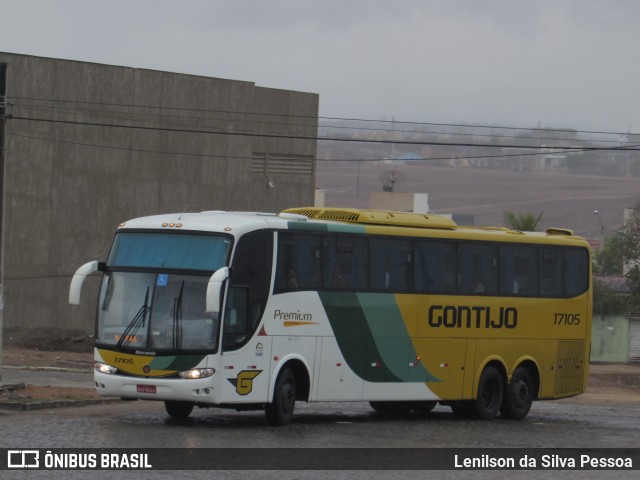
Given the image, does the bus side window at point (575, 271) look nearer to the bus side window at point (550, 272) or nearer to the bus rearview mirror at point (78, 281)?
the bus side window at point (550, 272)

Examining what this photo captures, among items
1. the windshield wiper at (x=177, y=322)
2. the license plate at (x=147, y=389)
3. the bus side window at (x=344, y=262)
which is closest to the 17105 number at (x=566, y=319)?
the bus side window at (x=344, y=262)

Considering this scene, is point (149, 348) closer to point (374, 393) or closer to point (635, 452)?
point (374, 393)

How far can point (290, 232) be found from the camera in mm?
20375

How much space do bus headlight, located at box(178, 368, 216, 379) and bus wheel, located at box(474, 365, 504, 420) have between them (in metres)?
7.07

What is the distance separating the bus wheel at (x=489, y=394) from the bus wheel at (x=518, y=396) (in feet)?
0.75

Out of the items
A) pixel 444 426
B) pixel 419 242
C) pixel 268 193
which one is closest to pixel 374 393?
pixel 444 426

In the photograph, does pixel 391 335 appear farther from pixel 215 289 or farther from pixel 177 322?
pixel 215 289

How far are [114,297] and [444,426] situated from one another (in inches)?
248

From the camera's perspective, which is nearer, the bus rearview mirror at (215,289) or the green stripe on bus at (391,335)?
the bus rearview mirror at (215,289)

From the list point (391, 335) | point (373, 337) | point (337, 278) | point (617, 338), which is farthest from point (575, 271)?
point (617, 338)

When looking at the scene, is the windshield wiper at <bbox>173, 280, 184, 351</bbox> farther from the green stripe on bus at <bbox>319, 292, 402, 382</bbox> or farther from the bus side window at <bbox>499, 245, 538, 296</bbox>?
the bus side window at <bbox>499, 245, 538, 296</bbox>

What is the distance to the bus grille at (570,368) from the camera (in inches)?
1015

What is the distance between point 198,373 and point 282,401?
5.97 feet

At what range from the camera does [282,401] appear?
65.5 ft
